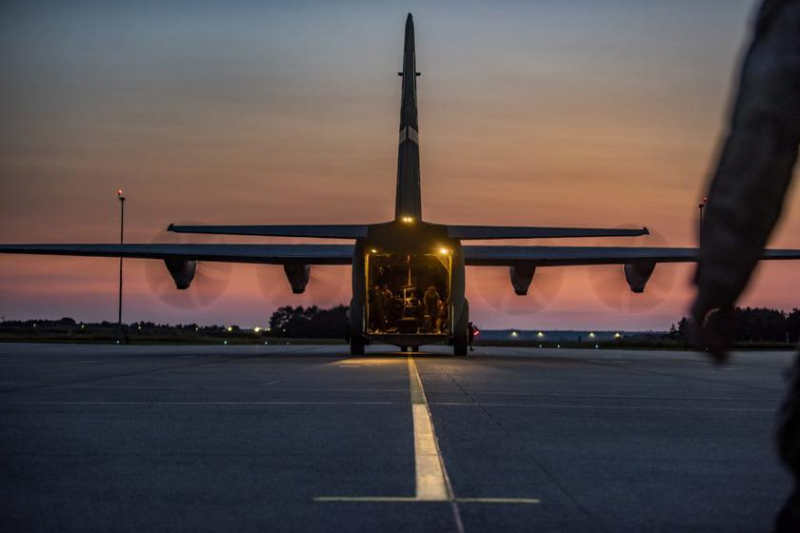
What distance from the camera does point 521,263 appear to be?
41156mm

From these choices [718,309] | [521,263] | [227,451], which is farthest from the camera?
[521,263]

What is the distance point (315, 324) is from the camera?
5285 inches

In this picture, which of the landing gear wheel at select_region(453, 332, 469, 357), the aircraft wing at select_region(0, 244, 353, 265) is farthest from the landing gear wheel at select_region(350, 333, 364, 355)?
the aircraft wing at select_region(0, 244, 353, 265)

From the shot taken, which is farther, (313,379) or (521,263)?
(521,263)

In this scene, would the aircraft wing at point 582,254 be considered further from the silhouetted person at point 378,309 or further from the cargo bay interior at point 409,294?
the silhouetted person at point 378,309

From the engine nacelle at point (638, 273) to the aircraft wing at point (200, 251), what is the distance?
→ 33.3 ft


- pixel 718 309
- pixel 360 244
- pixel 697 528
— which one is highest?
pixel 360 244

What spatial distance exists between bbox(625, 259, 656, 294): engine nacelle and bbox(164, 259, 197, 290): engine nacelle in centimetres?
1557

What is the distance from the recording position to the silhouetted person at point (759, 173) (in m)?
2.28

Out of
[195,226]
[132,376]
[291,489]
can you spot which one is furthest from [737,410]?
[195,226]

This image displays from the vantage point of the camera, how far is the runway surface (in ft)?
17.6

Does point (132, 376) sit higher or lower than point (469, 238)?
lower

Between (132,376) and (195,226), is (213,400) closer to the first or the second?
(132,376)

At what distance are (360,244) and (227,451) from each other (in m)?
22.4
